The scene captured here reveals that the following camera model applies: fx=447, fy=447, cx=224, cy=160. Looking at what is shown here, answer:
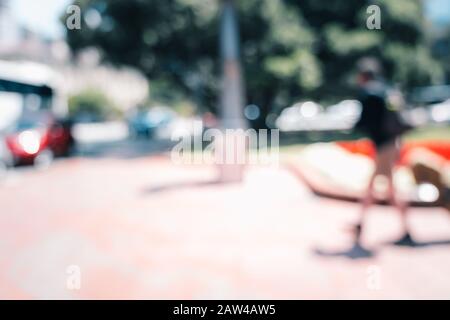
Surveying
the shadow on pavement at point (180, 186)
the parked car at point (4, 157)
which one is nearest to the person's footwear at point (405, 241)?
the shadow on pavement at point (180, 186)

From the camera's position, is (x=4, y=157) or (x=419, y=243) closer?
(x=419, y=243)

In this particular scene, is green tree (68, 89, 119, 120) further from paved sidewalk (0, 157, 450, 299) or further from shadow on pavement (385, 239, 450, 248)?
shadow on pavement (385, 239, 450, 248)

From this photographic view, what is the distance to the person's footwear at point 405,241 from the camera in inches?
184

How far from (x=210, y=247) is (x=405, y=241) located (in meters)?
2.07

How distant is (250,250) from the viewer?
474 centimetres

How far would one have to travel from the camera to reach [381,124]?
4.70 m

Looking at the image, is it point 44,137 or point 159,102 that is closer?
point 44,137

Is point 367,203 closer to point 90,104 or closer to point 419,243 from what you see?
point 419,243

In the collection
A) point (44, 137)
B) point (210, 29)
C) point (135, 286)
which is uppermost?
point (210, 29)

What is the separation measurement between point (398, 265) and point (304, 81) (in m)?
14.6

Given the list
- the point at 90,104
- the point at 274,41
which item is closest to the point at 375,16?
the point at 274,41

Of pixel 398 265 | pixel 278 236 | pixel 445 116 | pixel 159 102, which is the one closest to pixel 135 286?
pixel 278 236

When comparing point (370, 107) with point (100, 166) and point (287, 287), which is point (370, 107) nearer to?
point (287, 287)

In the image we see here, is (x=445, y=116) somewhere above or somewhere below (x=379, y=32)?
below
